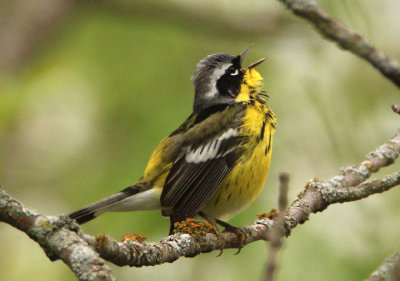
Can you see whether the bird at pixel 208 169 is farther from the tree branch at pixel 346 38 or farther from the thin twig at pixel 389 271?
the tree branch at pixel 346 38

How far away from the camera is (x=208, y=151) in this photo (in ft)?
13.5

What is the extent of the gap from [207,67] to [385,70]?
110 inches

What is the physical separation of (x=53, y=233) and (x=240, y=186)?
6.93 ft

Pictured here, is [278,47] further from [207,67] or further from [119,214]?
[119,214]

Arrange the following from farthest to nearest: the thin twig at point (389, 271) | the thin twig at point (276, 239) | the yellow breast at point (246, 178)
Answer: the yellow breast at point (246, 178) < the thin twig at point (389, 271) < the thin twig at point (276, 239)

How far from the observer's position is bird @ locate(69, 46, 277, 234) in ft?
12.5

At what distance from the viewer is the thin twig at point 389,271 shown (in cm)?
205

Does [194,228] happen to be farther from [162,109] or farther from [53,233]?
[162,109]

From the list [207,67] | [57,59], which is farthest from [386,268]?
[57,59]

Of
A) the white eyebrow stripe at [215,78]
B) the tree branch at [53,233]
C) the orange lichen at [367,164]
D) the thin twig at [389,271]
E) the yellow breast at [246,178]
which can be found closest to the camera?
the tree branch at [53,233]

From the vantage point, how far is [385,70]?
7.02ft

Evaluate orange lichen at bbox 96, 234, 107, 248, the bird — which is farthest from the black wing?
orange lichen at bbox 96, 234, 107, 248

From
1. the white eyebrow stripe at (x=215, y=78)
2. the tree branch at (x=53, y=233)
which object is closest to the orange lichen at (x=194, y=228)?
the tree branch at (x=53, y=233)

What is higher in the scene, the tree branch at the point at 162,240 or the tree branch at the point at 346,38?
the tree branch at the point at 346,38
